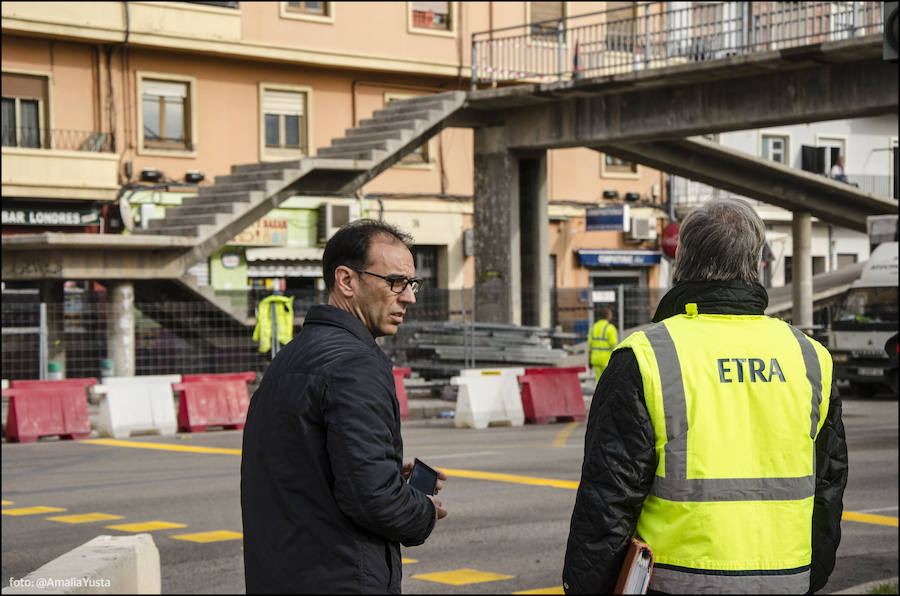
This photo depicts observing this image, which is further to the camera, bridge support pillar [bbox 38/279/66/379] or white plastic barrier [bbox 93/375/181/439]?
bridge support pillar [bbox 38/279/66/379]

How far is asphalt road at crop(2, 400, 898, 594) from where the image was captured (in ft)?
29.0

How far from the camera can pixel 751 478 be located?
3791 millimetres

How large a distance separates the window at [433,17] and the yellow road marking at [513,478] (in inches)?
946

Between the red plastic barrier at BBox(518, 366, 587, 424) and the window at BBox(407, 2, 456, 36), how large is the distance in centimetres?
1749

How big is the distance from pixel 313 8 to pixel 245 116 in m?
3.31

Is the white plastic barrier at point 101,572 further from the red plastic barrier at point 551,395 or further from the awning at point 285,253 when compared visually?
the awning at point 285,253

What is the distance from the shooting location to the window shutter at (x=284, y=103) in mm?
34844

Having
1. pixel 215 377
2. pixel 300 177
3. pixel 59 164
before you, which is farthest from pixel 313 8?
pixel 215 377

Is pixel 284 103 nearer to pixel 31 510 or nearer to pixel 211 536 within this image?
pixel 31 510

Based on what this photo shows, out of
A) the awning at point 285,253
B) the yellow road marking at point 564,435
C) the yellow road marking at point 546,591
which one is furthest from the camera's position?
the awning at point 285,253

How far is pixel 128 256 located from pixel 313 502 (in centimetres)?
2090

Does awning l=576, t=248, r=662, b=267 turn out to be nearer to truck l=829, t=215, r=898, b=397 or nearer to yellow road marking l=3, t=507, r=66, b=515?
truck l=829, t=215, r=898, b=397

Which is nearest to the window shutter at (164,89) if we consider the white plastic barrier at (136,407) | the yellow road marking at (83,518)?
the white plastic barrier at (136,407)

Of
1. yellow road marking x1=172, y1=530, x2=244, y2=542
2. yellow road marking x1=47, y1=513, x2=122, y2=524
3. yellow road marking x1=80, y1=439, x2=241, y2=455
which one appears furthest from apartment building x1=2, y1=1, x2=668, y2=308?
yellow road marking x1=172, y1=530, x2=244, y2=542
